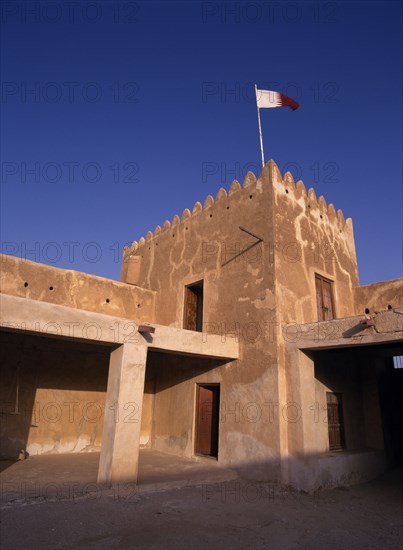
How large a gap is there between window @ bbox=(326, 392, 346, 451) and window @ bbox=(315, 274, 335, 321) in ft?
6.44

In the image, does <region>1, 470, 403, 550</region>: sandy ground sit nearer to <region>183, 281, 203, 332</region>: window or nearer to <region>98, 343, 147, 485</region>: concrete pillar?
<region>98, 343, 147, 485</region>: concrete pillar

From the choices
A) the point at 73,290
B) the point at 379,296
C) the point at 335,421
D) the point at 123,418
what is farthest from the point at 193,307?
the point at 379,296

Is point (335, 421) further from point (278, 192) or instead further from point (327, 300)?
point (278, 192)

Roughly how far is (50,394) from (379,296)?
9.33 meters

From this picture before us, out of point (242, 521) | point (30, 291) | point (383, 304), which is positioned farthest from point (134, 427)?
point (383, 304)

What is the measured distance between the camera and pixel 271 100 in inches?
429

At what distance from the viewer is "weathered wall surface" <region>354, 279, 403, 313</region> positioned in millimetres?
9938

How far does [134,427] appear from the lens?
6758 mm

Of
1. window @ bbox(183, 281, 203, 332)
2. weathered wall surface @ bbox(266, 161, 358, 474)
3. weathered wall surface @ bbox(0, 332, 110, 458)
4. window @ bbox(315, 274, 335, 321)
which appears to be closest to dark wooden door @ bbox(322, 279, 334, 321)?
window @ bbox(315, 274, 335, 321)

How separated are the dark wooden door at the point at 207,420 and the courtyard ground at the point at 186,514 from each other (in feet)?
4.65

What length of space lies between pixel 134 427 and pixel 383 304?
7412 millimetres

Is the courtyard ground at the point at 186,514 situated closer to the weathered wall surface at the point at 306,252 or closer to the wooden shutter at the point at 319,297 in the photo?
the weathered wall surface at the point at 306,252

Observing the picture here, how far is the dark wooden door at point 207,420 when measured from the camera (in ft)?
31.3

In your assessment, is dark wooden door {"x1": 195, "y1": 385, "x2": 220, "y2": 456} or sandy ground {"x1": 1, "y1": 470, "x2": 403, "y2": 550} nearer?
sandy ground {"x1": 1, "y1": 470, "x2": 403, "y2": 550}
